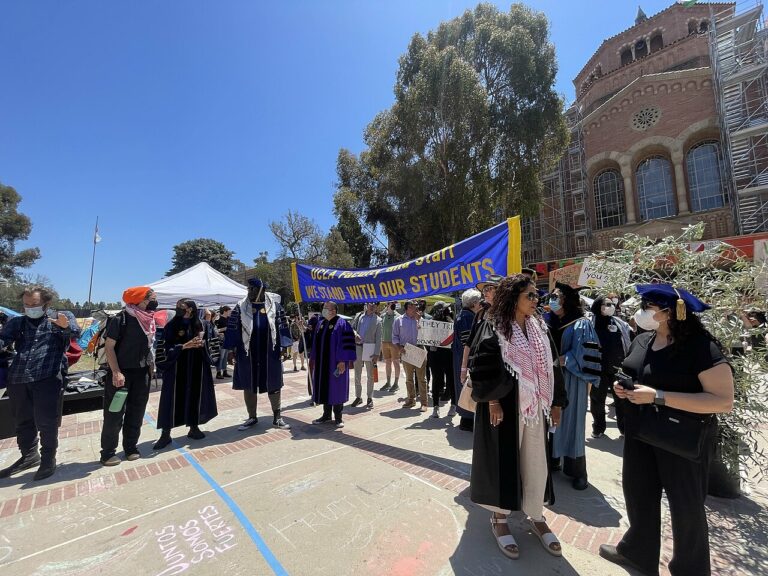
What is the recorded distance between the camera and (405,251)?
76.6 ft

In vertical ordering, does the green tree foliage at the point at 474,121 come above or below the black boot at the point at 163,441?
above

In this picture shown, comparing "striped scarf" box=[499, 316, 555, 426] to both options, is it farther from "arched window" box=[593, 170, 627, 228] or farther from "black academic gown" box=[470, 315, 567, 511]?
"arched window" box=[593, 170, 627, 228]

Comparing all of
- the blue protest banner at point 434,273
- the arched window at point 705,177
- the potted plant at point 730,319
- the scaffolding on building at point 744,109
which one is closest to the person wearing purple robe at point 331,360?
the blue protest banner at point 434,273

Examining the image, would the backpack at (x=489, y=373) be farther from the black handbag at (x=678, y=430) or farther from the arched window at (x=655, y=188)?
the arched window at (x=655, y=188)

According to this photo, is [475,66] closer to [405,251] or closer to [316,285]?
[405,251]

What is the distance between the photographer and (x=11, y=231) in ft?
110

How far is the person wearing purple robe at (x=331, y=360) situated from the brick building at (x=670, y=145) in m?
19.4

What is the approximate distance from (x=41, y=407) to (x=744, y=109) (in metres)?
29.4

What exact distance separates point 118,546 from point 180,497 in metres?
0.74

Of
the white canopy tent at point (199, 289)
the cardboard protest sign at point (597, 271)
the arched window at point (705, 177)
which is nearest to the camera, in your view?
the cardboard protest sign at point (597, 271)

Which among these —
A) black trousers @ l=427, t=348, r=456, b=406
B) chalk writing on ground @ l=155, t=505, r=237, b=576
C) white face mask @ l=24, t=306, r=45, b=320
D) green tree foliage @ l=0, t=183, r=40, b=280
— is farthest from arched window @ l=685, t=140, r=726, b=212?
green tree foliage @ l=0, t=183, r=40, b=280

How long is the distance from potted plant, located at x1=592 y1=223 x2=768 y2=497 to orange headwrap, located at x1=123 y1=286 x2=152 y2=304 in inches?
214

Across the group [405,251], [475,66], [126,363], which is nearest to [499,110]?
[475,66]

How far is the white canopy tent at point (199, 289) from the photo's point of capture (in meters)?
10.8
